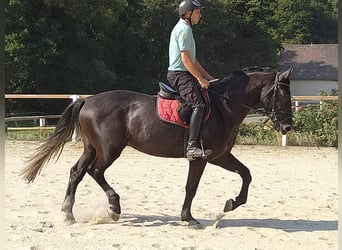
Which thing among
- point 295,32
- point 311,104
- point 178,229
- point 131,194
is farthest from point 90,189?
point 295,32

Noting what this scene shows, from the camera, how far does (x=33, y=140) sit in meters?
15.8

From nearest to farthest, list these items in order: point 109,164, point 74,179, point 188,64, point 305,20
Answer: point 188,64
point 109,164
point 74,179
point 305,20

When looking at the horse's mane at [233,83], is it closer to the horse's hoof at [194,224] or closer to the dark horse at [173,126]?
the dark horse at [173,126]

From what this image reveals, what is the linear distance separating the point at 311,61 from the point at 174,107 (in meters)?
66.9

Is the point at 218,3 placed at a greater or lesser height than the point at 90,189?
Answer: greater

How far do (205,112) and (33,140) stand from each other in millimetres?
10442

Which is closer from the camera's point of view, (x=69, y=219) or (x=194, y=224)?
(x=194, y=224)

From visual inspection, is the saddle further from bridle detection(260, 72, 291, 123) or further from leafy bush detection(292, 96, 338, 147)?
leafy bush detection(292, 96, 338, 147)

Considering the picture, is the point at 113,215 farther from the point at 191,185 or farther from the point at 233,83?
the point at 233,83

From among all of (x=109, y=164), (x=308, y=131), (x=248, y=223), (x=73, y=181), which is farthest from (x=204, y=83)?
(x=308, y=131)

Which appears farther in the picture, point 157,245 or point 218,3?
point 218,3

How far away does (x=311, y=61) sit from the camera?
70.5 m

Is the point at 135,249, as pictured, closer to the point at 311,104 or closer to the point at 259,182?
the point at 259,182

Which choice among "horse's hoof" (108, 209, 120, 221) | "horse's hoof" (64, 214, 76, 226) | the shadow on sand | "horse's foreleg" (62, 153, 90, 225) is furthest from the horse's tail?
the shadow on sand
